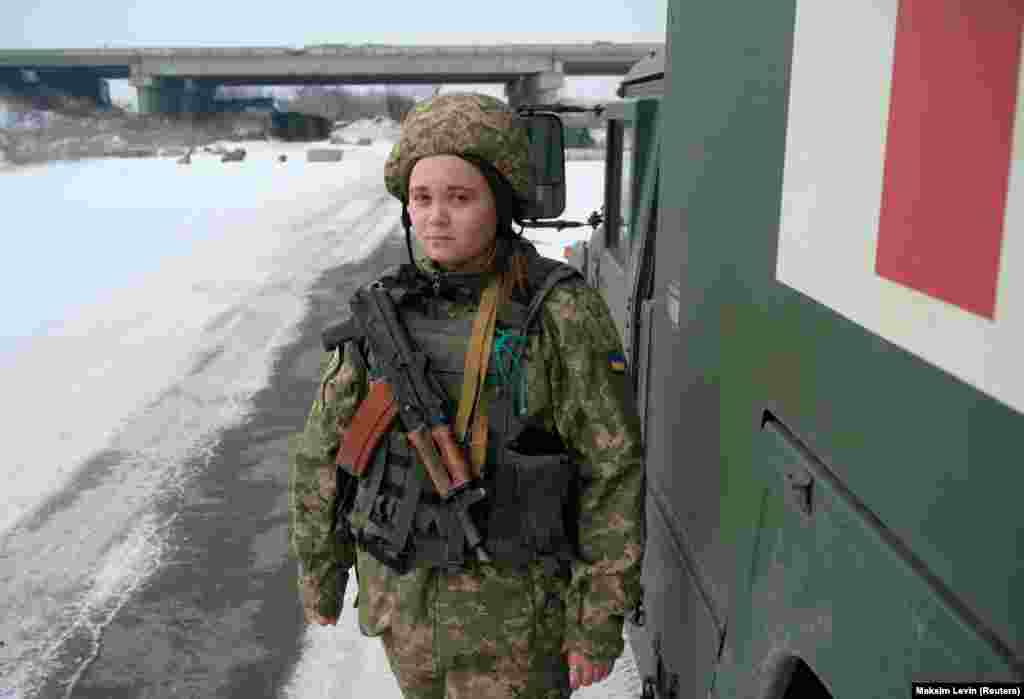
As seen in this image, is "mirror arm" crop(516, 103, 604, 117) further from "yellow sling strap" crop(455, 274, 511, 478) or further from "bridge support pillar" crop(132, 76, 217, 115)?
"bridge support pillar" crop(132, 76, 217, 115)

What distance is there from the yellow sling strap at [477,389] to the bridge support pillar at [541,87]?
58431 millimetres

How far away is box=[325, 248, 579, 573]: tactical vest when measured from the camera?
224cm

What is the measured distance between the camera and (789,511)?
167cm

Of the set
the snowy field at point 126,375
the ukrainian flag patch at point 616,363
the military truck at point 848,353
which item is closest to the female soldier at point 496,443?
the ukrainian flag patch at point 616,363

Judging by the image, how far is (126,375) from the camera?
7355 millimetres

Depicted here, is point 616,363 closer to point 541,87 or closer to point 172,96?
point 541,87

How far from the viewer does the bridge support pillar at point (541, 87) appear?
60.3m

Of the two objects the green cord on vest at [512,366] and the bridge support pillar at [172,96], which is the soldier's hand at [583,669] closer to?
the green cord on vest at [512,366]

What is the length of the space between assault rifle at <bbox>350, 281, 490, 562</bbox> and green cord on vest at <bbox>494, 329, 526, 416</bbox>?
136 mm

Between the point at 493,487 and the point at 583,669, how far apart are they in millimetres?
422

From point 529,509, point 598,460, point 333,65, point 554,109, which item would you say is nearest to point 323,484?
point 529,509

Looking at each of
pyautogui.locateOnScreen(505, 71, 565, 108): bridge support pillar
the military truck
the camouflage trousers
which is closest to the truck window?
the military truck

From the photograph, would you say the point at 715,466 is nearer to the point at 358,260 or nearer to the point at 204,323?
Result: the point at 204,323

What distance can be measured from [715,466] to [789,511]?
A: 51 centimetres
